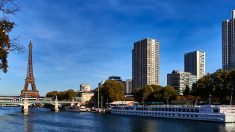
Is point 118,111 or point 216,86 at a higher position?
point 216,86

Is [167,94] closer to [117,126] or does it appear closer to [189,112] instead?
[189,112]

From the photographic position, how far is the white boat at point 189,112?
3789 inches

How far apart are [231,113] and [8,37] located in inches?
3312

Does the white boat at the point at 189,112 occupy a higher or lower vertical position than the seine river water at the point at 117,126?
higher

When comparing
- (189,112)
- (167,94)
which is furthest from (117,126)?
(167,94)

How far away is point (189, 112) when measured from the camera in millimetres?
109750

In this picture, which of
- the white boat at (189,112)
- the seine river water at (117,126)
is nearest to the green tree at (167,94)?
the white boat at (189,112)

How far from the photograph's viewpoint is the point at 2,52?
2050 centimetres

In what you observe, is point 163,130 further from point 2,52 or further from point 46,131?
point 2,52

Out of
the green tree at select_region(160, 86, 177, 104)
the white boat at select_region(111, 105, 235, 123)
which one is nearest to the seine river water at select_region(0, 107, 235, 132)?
the white boat at select_region(111, 105, 235, 123)

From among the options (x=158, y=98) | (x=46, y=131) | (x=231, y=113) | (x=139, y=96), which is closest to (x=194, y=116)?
(x=231, y=113)

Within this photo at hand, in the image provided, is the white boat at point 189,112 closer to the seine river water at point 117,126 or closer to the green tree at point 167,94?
the seine river water at point 117,126

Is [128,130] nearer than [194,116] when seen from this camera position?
Yes

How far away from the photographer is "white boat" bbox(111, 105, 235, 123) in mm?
96250
